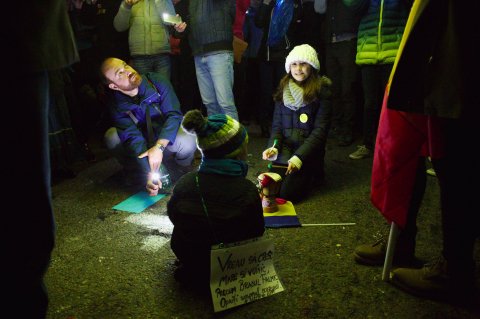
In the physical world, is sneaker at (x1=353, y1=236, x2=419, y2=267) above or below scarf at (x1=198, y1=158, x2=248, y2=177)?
below

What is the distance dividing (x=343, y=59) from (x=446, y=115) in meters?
3.44

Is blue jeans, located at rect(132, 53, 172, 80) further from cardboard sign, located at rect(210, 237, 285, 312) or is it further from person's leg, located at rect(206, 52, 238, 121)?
cardboard sign, located at rect(210, 237, 285, 312)

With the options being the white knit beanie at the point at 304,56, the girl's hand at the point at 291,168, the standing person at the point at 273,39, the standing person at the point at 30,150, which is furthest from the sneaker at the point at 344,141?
the standing person at the point at 30,150

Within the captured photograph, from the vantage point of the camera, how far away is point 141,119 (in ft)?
11.9

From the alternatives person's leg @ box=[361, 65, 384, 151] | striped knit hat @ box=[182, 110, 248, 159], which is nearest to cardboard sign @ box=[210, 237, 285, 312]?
striped knit hat @ box=[182, 110, 248, 159]

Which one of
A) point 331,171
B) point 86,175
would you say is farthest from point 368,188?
point 86,175

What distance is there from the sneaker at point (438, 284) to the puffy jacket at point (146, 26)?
11.5ft

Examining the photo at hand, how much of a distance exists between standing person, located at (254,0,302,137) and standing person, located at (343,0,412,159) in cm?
93

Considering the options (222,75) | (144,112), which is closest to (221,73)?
(222,75)

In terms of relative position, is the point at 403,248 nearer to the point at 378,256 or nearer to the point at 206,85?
the point at 378,256

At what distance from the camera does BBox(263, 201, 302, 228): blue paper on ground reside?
275cm

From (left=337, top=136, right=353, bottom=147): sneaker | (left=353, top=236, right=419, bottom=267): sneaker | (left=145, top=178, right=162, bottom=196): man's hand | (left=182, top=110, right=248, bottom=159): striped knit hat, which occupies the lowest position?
(left=353, top=236, right=419, bottom=267): sneaker

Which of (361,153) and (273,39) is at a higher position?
(273,39)

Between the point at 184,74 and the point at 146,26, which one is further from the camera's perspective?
the point at 184,74
